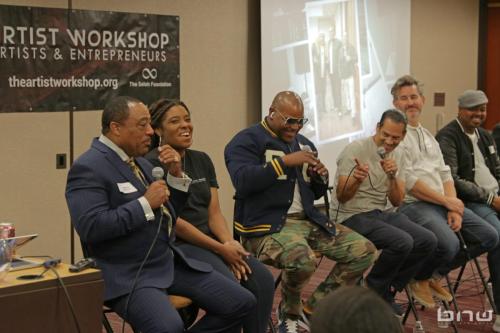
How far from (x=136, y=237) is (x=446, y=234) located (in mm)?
2023

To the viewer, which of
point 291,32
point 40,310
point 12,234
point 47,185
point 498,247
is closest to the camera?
point 40,310

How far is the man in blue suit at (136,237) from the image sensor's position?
9.50ft

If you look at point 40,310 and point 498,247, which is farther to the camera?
point 498,247

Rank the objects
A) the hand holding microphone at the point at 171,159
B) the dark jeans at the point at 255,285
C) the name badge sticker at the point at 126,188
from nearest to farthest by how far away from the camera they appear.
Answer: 1. the name badge sticker at the point at 126,188
2. the hand holding microphone at the point at 171,159
3. the dark jeans at the point at 255,285

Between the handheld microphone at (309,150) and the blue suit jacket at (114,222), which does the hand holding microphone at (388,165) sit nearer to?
the handheld microphone at (309,150)

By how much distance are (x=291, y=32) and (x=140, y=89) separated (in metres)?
1.44

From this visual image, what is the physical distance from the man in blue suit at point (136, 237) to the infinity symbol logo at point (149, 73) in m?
2.33

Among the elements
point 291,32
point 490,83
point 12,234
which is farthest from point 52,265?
point 490,83

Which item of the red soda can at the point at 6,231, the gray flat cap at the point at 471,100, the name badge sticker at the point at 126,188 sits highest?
the gray flat cap at the point at 471,100

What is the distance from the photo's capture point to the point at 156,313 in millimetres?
2877

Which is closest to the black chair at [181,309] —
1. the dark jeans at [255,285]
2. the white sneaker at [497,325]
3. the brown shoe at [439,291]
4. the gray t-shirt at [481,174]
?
the dark jeans at [255,285]

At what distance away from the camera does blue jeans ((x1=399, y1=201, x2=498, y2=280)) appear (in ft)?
14.2

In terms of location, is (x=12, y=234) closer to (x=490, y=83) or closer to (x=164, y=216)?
(x=164, y=216)

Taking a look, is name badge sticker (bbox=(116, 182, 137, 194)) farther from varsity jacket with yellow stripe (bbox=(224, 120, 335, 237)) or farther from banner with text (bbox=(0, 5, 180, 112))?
banner with text (bbox=(0, 5, 180, 112))
